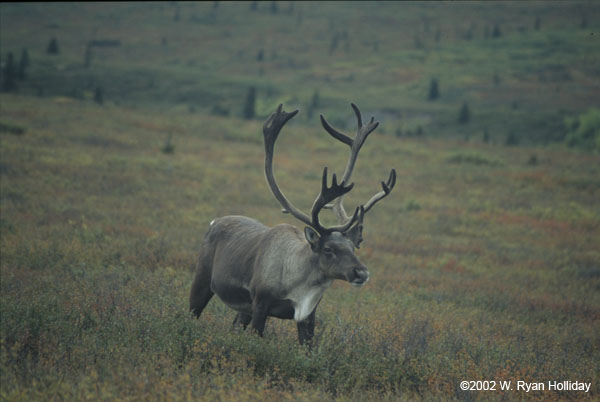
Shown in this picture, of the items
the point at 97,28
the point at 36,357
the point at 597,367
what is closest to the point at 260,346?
the point at 36,357

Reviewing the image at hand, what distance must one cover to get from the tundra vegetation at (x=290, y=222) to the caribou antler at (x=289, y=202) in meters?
1.21

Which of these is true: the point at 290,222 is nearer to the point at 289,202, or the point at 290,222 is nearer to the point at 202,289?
the point at 202,289

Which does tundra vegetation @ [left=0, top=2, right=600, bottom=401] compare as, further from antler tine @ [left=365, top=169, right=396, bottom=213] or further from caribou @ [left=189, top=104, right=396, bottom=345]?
antler tine @ [left=365, top=169, right=396, bottom=213]

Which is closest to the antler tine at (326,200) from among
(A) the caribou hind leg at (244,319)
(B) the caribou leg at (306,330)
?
(B) the caribou leg at (306,330)

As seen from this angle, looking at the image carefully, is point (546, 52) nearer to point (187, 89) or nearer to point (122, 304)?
point (187, 89)

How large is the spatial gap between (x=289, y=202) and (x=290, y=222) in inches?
379

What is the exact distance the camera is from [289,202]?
21.7ft

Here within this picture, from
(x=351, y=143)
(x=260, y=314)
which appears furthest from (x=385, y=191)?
(x=260, y=314)

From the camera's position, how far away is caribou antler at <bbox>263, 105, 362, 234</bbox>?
19.6 ft

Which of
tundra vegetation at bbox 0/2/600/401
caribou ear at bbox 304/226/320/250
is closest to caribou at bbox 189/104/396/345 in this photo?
caribou ear at bbox 304/226/320/250

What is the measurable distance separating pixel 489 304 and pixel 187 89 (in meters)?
53.2

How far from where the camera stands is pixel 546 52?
77.8 meters

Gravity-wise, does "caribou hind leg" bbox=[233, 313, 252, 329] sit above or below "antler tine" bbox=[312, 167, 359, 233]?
below

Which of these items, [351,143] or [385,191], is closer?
[385,191]
